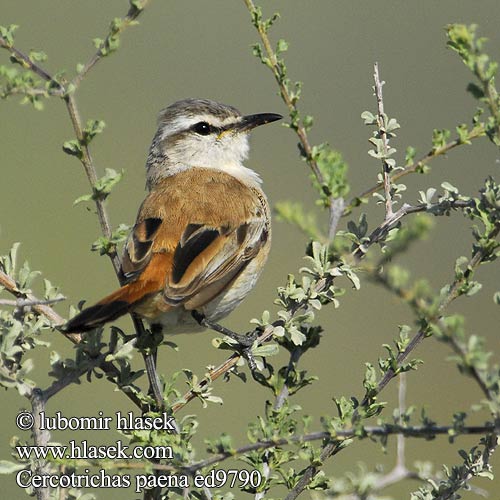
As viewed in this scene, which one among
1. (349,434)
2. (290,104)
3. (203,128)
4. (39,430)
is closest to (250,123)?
(203,128)

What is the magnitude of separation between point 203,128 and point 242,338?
6.93ft

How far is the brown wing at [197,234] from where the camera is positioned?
4.05 metres

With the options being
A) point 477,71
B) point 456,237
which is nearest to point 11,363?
point 477,71

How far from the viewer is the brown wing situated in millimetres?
4047

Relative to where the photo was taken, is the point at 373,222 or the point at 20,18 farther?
the point at 20,18

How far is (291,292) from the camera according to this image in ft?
11.3

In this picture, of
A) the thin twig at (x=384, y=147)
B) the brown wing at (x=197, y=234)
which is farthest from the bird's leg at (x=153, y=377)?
the thin twig at (x=384, y=147)

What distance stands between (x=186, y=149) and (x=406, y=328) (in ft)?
8.26

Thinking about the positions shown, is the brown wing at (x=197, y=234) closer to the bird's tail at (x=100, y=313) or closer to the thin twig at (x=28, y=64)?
the bird's tail at (x=100, y=313)

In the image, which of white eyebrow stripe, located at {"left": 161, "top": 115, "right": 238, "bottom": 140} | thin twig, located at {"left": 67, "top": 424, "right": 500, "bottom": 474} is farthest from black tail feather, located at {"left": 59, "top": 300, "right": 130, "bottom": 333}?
white eyebrow stripe, located at {"left": 161, "top": 115, "right": 238, "bottom": 140}

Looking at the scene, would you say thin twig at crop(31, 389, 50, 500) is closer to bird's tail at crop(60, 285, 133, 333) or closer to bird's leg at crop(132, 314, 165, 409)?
bird's tail at crop(60, 285, 133, 333)

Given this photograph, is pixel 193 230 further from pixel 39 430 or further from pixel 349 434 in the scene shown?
pixel 349 434

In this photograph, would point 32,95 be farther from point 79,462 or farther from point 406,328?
point 406,328

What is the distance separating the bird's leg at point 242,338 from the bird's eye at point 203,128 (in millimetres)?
1545
